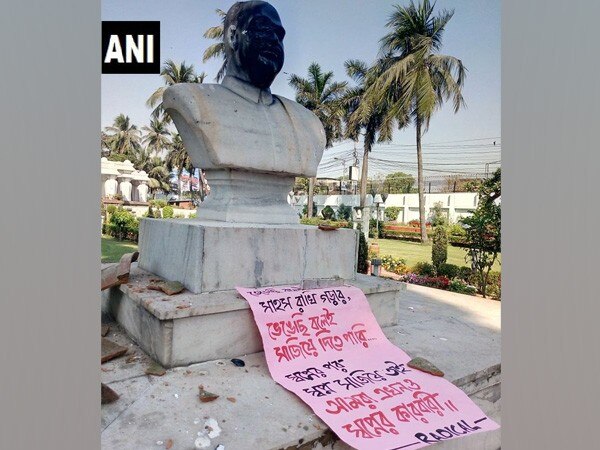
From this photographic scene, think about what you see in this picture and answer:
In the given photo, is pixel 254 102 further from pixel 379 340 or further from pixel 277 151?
pixel 379 340

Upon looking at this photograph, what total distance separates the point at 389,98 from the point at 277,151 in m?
14.7

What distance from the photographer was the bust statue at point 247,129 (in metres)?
2.99

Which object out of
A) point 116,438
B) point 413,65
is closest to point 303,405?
point 116,438

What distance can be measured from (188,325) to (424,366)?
1.41m

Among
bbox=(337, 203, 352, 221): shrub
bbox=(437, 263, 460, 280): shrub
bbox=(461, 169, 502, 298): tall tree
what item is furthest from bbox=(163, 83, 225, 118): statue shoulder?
bbox=(337, 203, 352, 221): shrub

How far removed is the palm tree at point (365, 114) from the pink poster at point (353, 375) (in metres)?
15.1

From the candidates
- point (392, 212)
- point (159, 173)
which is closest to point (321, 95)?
point (392, 212)

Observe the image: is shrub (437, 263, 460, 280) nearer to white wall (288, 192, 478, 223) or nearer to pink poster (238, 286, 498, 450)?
pink poster (238, 286, 498, 450)

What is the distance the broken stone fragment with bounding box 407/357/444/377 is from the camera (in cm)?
237

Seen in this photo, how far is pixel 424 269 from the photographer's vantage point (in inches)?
427

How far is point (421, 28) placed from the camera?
53.5 ft

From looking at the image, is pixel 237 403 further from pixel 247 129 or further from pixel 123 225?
pixel 123 225

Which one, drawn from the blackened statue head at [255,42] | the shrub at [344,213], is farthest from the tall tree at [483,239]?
the shrub at [344,213]

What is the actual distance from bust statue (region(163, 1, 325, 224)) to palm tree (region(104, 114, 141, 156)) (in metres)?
45.6
